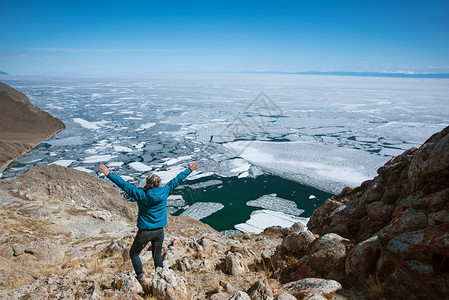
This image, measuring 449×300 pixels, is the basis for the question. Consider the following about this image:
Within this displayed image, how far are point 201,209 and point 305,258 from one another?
1107 centimetres

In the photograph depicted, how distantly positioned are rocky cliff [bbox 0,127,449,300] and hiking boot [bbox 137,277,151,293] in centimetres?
8

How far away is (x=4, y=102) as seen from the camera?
150 feet

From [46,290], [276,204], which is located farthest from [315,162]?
[46,290]

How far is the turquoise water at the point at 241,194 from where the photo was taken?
559 inches

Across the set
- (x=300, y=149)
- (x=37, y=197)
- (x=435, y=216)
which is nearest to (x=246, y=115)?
(x=300, y=149)

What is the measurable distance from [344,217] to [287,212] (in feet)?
28.2

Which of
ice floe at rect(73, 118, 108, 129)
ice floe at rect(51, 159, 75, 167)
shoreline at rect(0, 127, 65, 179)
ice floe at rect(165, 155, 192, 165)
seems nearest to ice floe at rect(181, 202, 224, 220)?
ice floe at rect(165, 155, 192, 165)

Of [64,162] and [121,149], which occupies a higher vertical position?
[121,149]

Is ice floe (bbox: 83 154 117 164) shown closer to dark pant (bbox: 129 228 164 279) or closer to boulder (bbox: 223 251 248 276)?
boulder (bbox: 223 251 248 276)

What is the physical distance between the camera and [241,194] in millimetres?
16391

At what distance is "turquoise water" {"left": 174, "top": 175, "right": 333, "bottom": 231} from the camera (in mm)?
14211

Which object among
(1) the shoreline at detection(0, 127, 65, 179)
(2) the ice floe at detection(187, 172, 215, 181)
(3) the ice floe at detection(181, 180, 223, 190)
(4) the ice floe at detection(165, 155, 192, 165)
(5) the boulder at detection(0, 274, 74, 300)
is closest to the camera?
(5) the boulder at detection(0, 274, 74, 300)

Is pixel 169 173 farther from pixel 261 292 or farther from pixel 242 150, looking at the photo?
pixel 261 292

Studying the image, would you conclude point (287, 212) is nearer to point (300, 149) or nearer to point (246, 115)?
point (300, 149)
